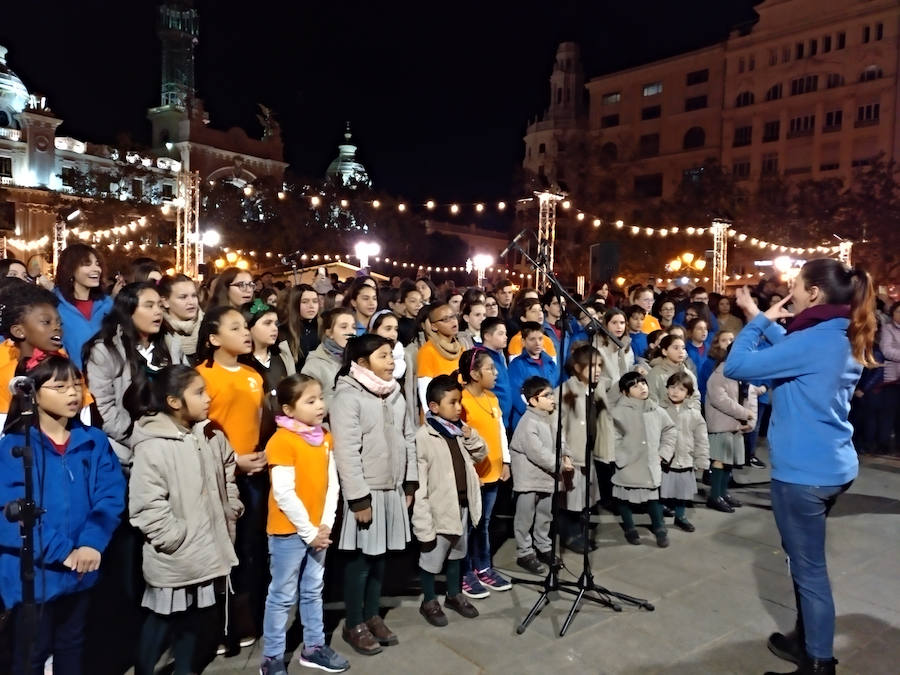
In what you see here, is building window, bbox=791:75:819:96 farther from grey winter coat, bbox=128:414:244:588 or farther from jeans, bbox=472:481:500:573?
grey winter coat, bbox=128:414:244:588

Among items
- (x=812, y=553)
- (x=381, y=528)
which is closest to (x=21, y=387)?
(x=381, y=528)

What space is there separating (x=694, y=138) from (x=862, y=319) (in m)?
44.6

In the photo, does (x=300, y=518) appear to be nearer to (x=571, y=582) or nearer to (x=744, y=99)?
(x=571, y=582)

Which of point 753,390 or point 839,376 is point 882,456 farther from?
point 839,376

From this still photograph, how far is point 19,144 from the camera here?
39.4 metres

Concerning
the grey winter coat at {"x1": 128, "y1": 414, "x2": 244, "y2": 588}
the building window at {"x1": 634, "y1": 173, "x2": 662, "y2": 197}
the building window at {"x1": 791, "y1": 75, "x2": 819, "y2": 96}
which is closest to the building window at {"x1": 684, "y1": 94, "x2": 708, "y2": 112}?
the building window at {"x1": 634, "y1": 173, "x2": 662, "y2": 197}

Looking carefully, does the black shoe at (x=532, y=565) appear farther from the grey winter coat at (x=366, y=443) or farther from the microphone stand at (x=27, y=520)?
the microphone stand at (x=27, y=520)

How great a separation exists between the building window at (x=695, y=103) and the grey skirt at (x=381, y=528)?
44.7 meters

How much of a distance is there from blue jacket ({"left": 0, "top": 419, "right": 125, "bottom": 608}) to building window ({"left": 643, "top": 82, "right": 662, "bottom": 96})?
47.0 m

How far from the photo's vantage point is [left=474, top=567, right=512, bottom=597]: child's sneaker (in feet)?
14.4

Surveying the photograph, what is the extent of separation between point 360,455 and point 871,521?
4.95 metres

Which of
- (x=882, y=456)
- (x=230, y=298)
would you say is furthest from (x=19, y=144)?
(x=882, y=456)

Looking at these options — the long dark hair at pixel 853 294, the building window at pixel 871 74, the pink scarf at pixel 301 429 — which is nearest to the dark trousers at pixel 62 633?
the pink scarf at pixel 301 429

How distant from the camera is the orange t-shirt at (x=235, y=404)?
11.7 feet
